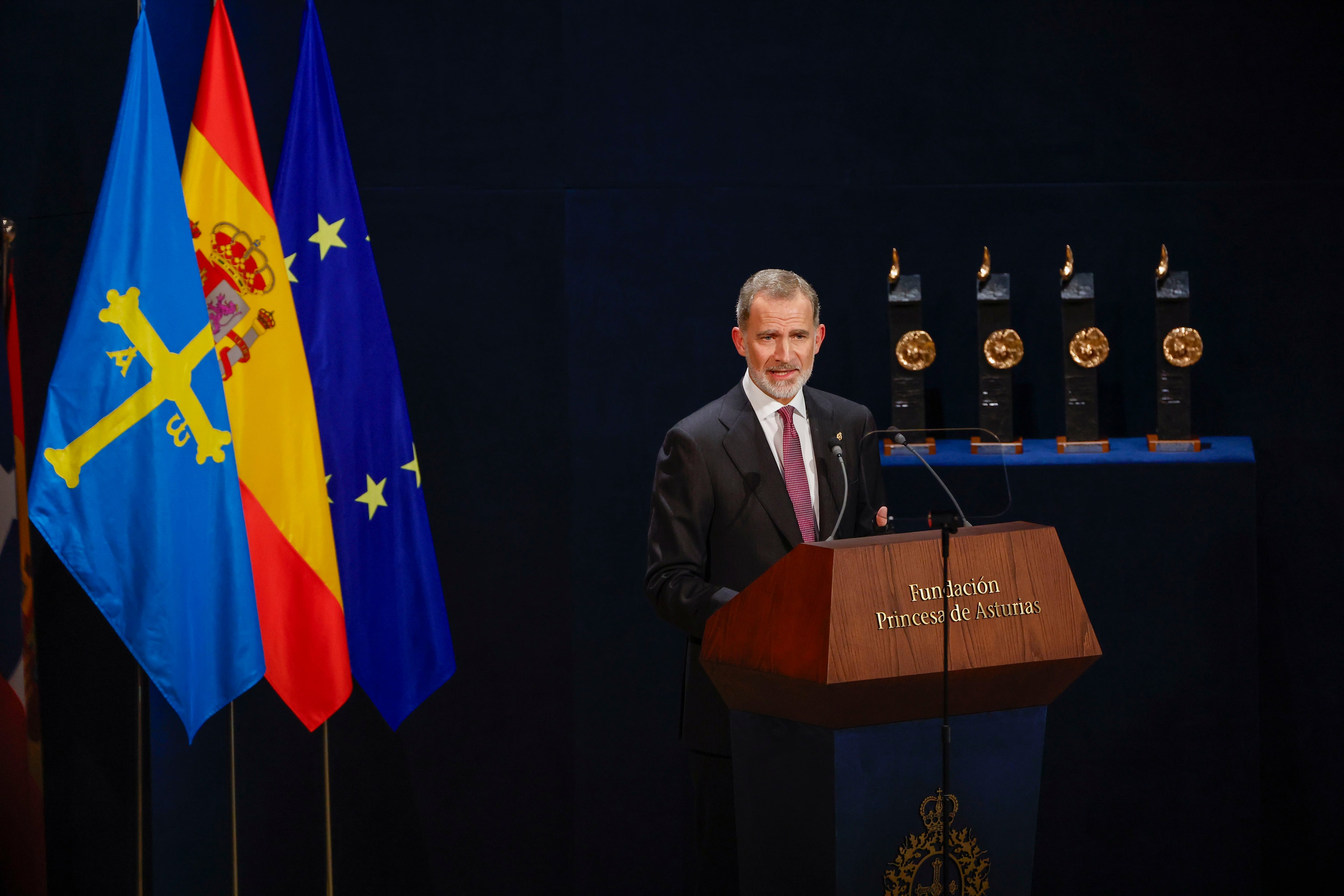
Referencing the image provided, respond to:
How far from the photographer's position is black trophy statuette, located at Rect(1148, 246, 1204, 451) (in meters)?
3.16

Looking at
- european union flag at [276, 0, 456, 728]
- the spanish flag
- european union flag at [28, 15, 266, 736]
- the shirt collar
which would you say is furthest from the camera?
european union flag at [276, 0, 456, 728]

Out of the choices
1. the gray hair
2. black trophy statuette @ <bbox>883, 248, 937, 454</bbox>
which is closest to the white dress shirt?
the gray hair

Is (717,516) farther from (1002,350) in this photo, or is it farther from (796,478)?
(1002,350)

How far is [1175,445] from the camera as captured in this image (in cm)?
316

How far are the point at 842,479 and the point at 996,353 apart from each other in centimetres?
100

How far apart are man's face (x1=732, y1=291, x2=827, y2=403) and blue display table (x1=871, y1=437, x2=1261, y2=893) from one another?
2.34 feet

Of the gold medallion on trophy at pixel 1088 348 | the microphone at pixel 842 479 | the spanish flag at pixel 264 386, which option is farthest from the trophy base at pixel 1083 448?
the spanish flag at pixel 264 386

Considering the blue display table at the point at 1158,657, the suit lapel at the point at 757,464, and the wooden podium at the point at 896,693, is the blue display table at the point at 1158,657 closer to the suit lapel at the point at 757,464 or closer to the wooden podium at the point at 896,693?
the suit lapel at the point at 757,464

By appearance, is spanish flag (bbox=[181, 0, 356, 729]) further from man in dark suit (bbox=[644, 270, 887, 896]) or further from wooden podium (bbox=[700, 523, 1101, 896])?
wooden podium (bbox=[700, 523, 1101, 896])

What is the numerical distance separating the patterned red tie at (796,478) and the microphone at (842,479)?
0.16 ft

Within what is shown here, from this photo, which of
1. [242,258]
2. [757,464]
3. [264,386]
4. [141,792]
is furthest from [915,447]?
[141,792]

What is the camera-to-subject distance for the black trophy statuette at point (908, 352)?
3193 mm

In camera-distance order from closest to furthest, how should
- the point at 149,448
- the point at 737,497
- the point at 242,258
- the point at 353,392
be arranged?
the point at 737,497 → the point at 149,448 → the point at 242,258 → the point at 353,392

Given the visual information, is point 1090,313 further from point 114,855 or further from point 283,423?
point 114,855
